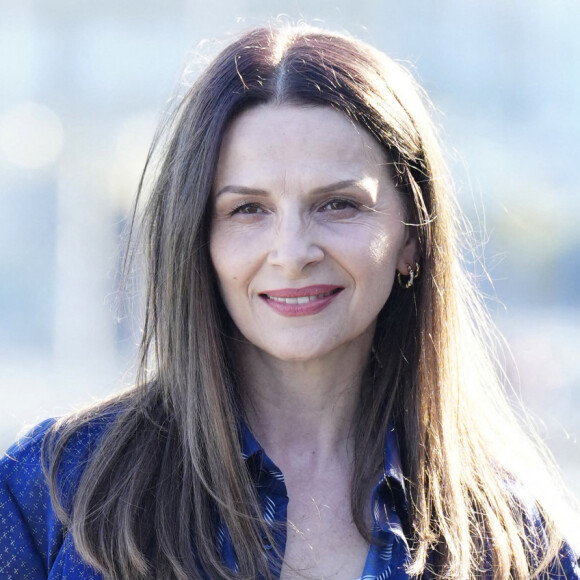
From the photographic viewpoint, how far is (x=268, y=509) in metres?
2.03

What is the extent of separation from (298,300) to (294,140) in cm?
34

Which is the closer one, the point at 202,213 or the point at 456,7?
the point at 202,213

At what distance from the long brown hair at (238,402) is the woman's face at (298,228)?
0.04m

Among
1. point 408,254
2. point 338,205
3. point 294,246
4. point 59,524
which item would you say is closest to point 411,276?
point 408,254

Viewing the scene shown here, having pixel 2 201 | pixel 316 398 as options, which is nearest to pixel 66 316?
pixel 2 201

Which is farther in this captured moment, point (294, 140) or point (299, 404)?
point (299, 404)

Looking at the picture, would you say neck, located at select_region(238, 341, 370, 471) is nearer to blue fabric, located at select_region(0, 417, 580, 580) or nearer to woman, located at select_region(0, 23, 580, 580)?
woman, located at select_region(0, 23, 580, 580)

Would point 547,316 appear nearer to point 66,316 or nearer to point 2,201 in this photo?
point 66,316

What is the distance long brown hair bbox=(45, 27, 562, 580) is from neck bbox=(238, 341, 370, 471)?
0.06m

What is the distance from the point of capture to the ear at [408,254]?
2270mm

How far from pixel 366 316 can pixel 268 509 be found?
1.53 ft

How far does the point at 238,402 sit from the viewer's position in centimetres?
220

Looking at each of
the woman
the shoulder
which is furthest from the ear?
the shoulder

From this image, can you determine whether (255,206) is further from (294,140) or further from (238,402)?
(238,402)
